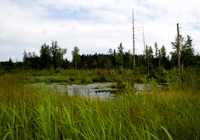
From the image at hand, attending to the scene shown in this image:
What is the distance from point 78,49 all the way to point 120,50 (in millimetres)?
12367

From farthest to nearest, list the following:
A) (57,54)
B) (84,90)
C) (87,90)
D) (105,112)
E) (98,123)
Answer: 1. (57,54)
2. (84,90)
3. (87,90)
4. (105,112)
5. (98,123)

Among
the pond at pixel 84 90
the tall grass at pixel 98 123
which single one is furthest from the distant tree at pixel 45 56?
the tall grass at pixel 98 123

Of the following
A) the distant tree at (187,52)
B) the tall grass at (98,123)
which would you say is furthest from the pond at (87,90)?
the distant tree at (187,52)

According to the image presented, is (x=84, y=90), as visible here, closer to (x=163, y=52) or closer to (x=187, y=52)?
(x=187, y=52)

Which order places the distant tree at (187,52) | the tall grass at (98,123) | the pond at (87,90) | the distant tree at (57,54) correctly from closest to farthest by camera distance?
1. the tall grass at (98,123)
2. the pond at (87,90)
3. the distant tree at (187,52)
4. the distant tree at (57,54)

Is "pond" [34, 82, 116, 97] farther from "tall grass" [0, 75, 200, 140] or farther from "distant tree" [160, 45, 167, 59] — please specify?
"distant tree" [160, 45, 167, 59]

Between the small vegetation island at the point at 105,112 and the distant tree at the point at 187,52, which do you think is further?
the distant tree at the point at 187,52

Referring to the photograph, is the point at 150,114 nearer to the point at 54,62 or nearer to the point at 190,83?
the point at 190,83

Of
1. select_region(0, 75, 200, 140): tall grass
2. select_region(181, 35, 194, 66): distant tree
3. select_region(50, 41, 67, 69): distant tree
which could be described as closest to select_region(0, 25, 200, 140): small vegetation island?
select_region(0, 75, 200, 140): tall grass

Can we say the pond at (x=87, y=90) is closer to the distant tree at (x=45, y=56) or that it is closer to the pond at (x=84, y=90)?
the pond at (x=84, y=90)

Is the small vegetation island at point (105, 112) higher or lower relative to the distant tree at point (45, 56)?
lower

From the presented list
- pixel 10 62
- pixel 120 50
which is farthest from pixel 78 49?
pixel 10 62

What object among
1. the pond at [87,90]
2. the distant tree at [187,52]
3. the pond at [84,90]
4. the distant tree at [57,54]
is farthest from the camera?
the distant tree at [57,54]

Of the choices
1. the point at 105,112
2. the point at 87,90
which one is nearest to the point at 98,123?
the point at 105,112
